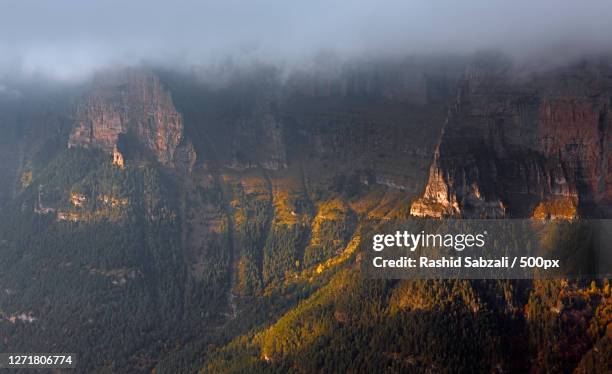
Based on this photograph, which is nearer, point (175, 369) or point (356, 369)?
point (356, 369)

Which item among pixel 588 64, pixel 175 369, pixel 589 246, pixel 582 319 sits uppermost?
pixel 588 64

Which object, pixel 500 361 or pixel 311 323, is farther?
pixel 311 323

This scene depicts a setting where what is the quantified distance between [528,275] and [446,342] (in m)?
26.6

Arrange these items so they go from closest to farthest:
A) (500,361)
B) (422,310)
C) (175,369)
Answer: (500,361) → (422,310) → (175,369)

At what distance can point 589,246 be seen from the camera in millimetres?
188625

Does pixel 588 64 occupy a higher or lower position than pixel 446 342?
higher

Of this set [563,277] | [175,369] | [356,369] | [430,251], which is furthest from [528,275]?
[175,369]

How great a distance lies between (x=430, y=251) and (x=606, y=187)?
39397 millimetres

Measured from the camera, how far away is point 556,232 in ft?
628

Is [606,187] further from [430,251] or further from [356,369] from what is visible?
[356,369]

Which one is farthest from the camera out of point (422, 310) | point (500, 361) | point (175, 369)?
point (175, 369)

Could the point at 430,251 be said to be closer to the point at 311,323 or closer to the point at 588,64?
the point at 311,323

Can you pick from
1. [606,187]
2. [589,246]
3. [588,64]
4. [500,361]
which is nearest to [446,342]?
[500,361]

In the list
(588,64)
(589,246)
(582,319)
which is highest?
(588,64)
